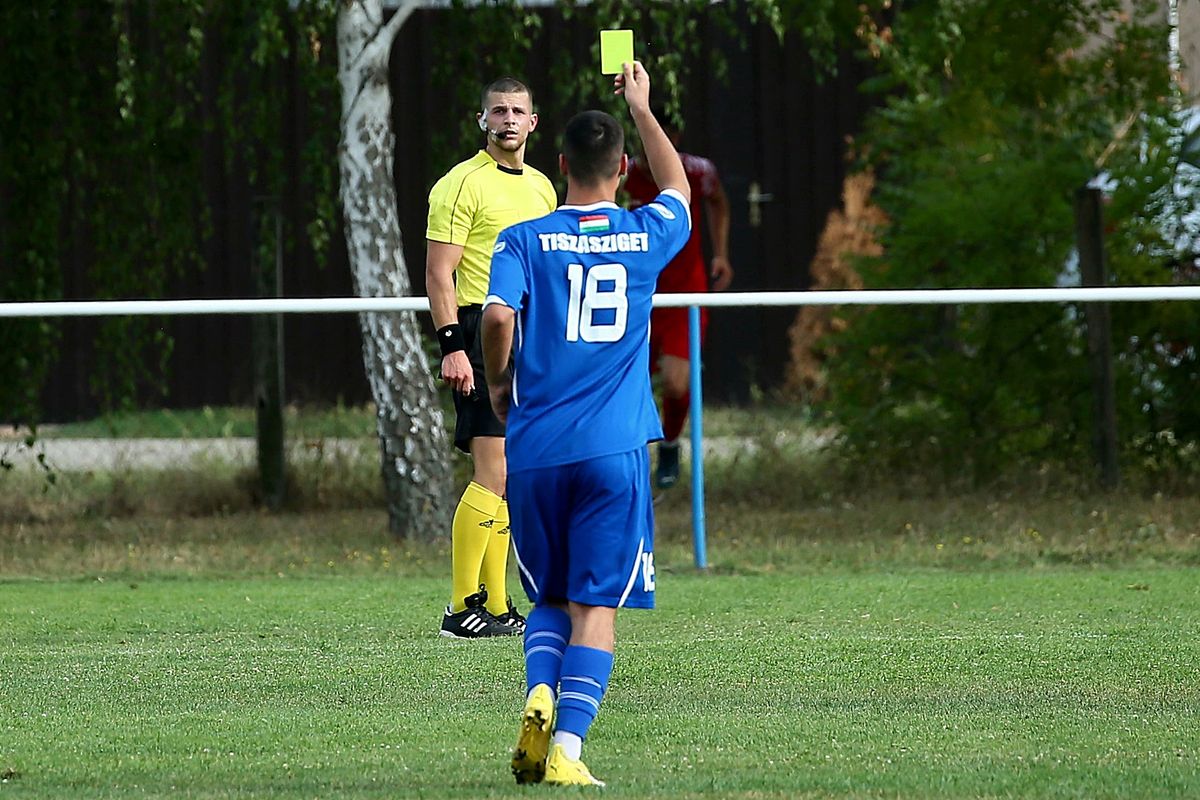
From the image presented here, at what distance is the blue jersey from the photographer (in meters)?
4.27

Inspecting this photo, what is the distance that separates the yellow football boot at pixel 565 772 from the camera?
411cm

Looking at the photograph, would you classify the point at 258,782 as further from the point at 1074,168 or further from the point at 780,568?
the point at 1074,168

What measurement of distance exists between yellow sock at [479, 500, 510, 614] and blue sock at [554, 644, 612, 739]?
242 cm

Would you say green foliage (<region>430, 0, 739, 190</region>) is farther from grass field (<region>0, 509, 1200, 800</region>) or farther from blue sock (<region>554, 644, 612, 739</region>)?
blue sock (<region>554, 644, 612, 739</region>)

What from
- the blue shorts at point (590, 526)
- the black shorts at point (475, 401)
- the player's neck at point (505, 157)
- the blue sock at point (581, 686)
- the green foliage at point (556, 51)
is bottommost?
the blue sock at point (581, 686)

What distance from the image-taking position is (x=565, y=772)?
13.5ft

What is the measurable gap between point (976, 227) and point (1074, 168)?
72 cm

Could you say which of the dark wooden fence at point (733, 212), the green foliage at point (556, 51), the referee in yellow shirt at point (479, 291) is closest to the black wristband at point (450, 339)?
the referee in yellow shirt at point (479, 291)

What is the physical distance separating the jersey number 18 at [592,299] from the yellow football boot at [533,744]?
800mm

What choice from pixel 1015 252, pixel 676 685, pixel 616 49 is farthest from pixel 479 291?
pixel 1015 252

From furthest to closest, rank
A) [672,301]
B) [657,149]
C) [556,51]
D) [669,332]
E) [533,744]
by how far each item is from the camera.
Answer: [556,51] < [669,332] < [672,301] < [657,149] < [533,744]

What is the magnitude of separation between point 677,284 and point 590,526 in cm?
606

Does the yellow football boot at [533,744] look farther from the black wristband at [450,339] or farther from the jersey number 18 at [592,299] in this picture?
the black wristband at [450,339]

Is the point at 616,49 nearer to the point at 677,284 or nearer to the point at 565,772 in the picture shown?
the point at 565,772
